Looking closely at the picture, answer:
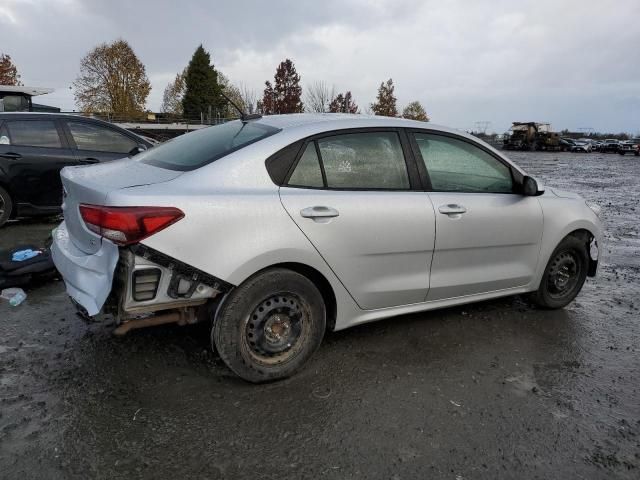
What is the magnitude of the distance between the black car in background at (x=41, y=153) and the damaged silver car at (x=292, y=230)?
14.0 feet

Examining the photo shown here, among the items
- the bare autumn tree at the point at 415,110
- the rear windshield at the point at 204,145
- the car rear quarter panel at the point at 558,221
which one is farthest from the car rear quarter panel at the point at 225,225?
the bare autumn tree at the point at 415,110

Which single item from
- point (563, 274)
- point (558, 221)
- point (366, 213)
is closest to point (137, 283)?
point (366, 213)

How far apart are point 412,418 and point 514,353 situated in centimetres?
130

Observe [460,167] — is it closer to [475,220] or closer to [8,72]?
[475,220]

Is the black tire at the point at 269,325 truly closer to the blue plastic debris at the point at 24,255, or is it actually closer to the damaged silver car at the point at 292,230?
the damaged silver car at the point at 292,230

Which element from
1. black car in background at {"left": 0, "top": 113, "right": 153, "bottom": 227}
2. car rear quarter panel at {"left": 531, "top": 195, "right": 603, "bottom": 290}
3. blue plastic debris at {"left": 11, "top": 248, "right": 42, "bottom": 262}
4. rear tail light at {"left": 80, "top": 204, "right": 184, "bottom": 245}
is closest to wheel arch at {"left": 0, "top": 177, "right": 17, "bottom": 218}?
black car in background at {"left": 0, "top": 113, "right": 153, "bottom": 227}

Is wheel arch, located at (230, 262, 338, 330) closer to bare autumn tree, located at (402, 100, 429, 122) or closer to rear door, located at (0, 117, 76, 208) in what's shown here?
rear door, located at (0, 117, 76, 208)

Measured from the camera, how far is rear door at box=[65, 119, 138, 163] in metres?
7.46

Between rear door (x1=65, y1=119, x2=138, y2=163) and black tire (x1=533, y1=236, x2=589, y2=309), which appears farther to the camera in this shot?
rear door (x1=65, y1=119, x2=138, y2=163)

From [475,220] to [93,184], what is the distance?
2648 millimetres

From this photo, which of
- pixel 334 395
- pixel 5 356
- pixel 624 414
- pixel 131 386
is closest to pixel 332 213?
pixel 334 395

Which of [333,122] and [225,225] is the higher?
[333,122]

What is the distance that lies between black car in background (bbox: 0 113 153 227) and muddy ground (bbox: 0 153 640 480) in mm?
3335

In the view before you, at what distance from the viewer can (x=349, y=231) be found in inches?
127
